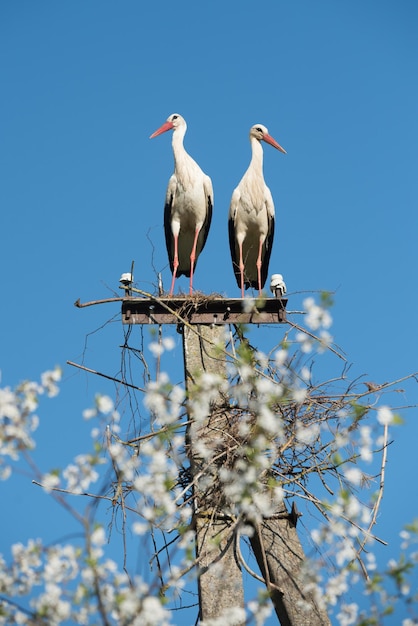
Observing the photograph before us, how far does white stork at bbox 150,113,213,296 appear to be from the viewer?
7613mm

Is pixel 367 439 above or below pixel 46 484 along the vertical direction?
above

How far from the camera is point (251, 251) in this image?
795 centimetres

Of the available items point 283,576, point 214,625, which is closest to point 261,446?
point 214,625

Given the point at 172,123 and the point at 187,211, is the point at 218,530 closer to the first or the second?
the point at 187,211

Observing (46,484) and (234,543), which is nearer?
(46,484)


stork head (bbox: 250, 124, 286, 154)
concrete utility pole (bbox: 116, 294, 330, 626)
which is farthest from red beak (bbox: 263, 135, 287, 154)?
concrete utility pole (bbox: 116, 294, 330, 626)

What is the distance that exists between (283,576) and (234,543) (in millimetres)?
390

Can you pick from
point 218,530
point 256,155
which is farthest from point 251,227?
point 218,530

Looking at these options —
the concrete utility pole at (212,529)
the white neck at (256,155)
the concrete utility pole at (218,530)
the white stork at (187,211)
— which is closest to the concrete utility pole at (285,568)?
the concrete utility pole at (218,530)

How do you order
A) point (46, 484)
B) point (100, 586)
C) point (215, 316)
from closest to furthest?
1. point (100, 586)
2. point (46, 484)
3. point (215, 316)

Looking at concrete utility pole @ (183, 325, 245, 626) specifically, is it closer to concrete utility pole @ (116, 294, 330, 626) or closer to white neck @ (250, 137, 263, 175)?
concrete utility pole @ (116, 294, 330, 626)

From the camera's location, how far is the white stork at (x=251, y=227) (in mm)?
7750

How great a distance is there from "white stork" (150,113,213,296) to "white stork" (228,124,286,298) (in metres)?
0.27

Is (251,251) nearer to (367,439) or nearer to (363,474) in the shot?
(363,474)
